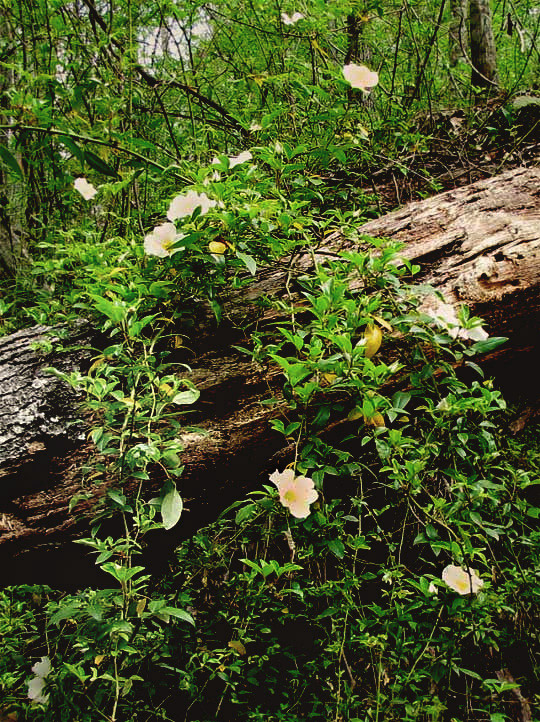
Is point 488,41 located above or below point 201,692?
above

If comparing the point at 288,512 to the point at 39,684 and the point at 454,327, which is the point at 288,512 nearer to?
the point at 454,327

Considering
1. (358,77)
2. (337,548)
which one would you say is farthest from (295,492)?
(358,77)

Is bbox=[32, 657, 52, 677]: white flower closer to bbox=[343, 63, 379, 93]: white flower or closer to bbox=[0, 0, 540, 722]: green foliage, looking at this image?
bbox=[0, 0, 540, 722]: green foliage

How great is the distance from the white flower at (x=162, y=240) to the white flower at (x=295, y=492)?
715 mm

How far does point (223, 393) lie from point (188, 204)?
561mm

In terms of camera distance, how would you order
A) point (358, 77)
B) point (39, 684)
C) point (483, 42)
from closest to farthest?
1. point (39, 684)
2. point (358, 77)
3. point (483, 42)

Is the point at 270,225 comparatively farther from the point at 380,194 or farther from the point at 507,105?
the point at 507,105

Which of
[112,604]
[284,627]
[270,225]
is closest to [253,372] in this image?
[270,225]

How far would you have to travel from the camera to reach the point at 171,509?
46.4 inches

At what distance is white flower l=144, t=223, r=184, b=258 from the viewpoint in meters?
1.48

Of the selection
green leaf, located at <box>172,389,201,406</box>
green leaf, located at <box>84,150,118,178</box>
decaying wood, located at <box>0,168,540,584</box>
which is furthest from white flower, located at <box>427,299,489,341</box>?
green leaf, located at <box>84,150,118,178</box>

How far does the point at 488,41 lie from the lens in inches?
150

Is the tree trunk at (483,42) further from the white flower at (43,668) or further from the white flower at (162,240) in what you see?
the white flower at (43,668)

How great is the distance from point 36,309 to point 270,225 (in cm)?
90
